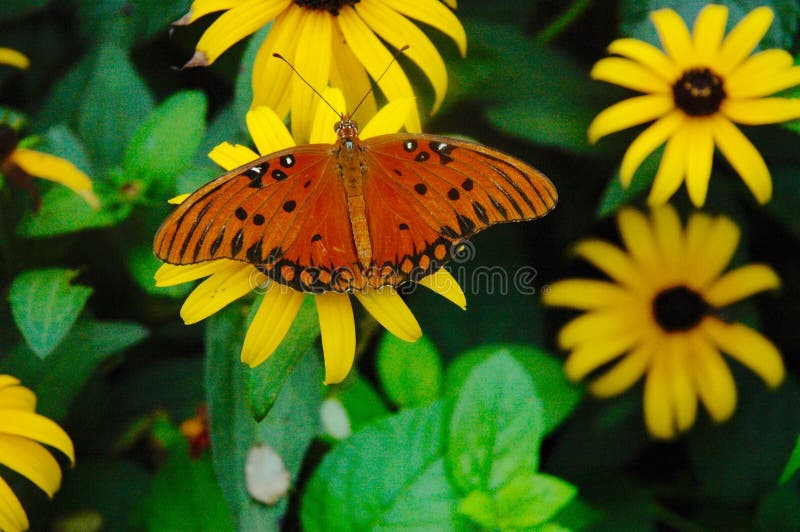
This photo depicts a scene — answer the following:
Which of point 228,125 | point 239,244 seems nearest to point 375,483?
point 239,244

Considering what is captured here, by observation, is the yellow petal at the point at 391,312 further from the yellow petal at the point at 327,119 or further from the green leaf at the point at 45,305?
the green leaf at the point at 45,305

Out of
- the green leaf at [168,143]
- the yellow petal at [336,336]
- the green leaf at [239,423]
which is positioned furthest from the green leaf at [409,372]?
the green leaf at [168,143]

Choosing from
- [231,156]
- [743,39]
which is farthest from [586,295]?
[231,156]

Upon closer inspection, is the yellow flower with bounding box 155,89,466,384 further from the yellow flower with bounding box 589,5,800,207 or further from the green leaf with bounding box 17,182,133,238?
the yellow flower with bounding box 589,5,800,207

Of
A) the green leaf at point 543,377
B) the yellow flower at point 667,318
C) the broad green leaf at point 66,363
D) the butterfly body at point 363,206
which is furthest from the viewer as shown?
the yellow flower at point 667,318

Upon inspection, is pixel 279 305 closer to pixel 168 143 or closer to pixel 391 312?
pixel 391 312

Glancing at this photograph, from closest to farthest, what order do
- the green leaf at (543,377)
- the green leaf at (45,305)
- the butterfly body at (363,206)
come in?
1. the butterfly body at (363,206)
2. the green leaf at (45,305)
3. the green leaf at (543,377)

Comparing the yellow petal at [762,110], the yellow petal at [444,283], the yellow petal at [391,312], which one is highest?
the yellow petal at [762,110]
